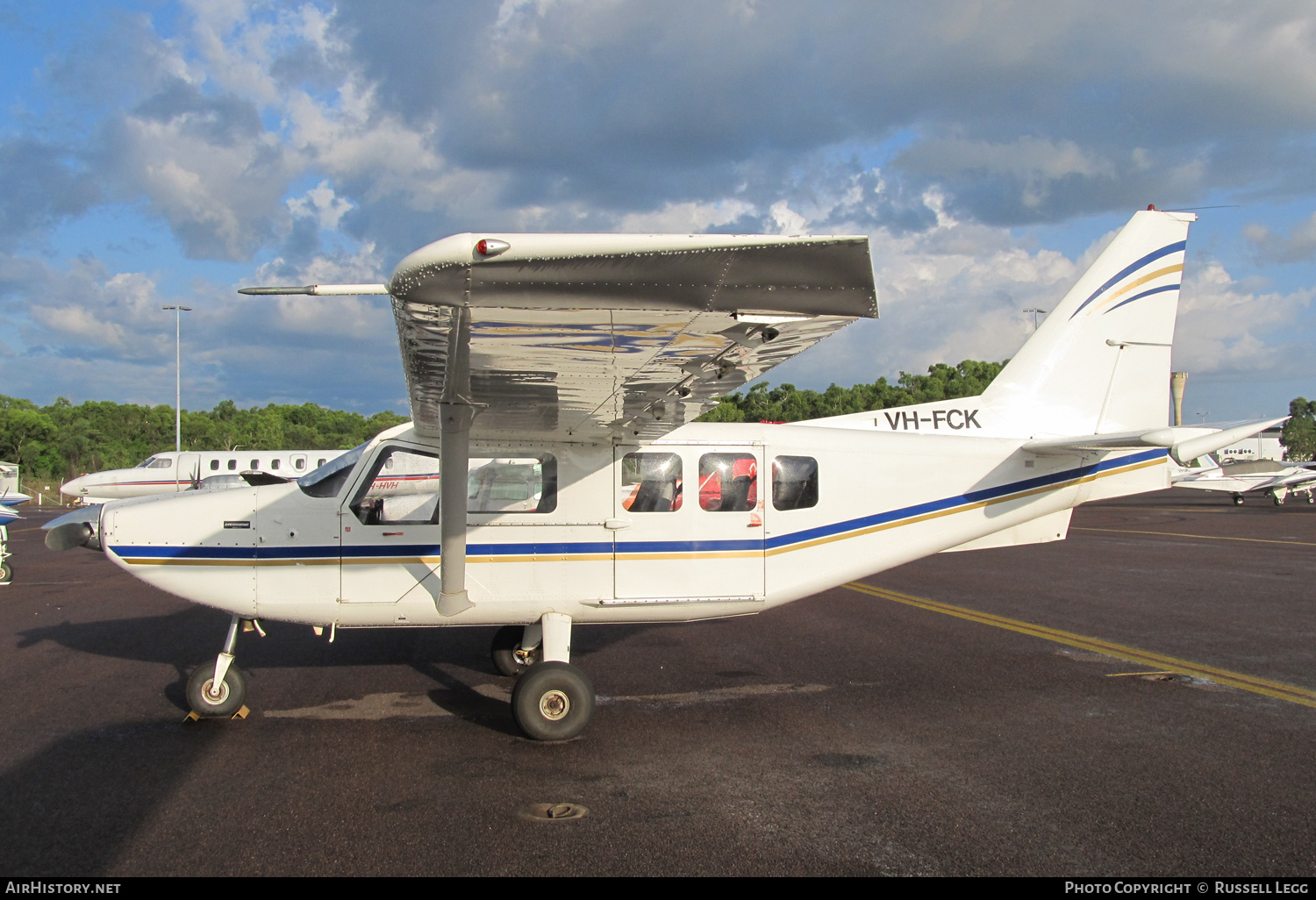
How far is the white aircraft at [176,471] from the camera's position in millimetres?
26156

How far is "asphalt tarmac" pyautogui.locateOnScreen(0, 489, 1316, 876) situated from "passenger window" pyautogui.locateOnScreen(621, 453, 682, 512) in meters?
1.56

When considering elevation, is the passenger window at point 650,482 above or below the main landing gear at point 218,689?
above

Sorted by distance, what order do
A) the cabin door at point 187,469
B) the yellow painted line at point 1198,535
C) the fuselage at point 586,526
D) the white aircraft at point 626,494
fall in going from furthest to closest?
the cabin door at point 187,469 → the yellow painted line at point 1198,535 → the fuselage at point 586,526 → the white aircraft at point 626,494

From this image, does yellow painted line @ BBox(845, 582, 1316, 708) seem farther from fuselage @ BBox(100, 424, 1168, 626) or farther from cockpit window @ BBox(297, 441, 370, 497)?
cockpit window @ BBox(297, 441, 370, 497)

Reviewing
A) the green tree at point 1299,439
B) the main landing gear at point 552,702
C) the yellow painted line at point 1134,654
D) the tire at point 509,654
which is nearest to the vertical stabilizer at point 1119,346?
the yellow painted line at point 1134,654

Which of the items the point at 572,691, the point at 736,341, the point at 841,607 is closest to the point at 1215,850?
the point at 736,341

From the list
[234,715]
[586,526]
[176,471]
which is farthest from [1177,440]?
[176,471]

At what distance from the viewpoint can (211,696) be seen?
5715 millimetres

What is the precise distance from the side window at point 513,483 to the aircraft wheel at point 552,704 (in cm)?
130

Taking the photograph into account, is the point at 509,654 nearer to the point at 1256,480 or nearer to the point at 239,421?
the point at 1256,480

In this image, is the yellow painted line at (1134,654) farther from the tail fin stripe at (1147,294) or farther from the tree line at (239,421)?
the tree line at (239,421)

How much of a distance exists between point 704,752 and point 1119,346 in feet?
18.4

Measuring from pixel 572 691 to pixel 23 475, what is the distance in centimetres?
6730

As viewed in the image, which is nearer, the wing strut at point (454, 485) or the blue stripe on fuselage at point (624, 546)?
the wing strut at point (454, 485)
